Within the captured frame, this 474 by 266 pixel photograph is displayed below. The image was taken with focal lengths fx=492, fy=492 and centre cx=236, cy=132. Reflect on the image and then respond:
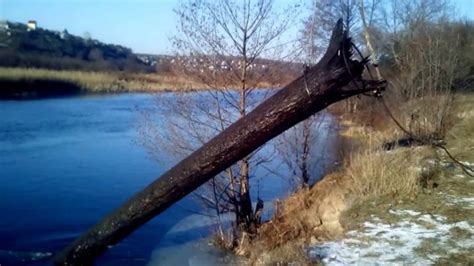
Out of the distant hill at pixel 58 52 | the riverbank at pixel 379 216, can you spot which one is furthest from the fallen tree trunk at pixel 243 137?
the distant hill at pixel 58 52

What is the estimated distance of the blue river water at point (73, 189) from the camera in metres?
8.27

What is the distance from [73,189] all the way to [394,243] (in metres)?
7.66

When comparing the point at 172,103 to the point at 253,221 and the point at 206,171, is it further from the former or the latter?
the point at 206,171

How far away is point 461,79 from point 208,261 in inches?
614

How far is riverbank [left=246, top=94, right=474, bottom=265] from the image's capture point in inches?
240

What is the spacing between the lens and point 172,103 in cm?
920

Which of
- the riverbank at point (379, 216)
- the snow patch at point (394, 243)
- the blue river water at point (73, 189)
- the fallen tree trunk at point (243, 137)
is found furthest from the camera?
the blue river water at point (73, 189)

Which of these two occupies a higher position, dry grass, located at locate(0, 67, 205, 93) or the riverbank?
dry grass, located at locate(0, 67, 205, 93)

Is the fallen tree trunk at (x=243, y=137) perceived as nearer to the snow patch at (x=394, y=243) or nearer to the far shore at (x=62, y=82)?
the snow patch at (x=394, y=243)

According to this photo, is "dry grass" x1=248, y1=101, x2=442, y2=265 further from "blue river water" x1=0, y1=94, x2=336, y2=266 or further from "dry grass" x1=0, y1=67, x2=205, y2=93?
"dry grass" x1=0, y1=67, x2=205, y2=93

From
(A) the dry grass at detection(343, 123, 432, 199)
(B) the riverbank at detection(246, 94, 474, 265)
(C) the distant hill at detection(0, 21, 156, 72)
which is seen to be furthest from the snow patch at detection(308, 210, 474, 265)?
(C) the distant hill at detection(0, 21, 156, 72)

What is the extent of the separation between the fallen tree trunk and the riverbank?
172 cm

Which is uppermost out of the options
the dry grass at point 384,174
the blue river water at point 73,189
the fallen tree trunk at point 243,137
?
the fallen tree trunk at point 243,137

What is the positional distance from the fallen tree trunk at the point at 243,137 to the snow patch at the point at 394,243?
6.14 feet
